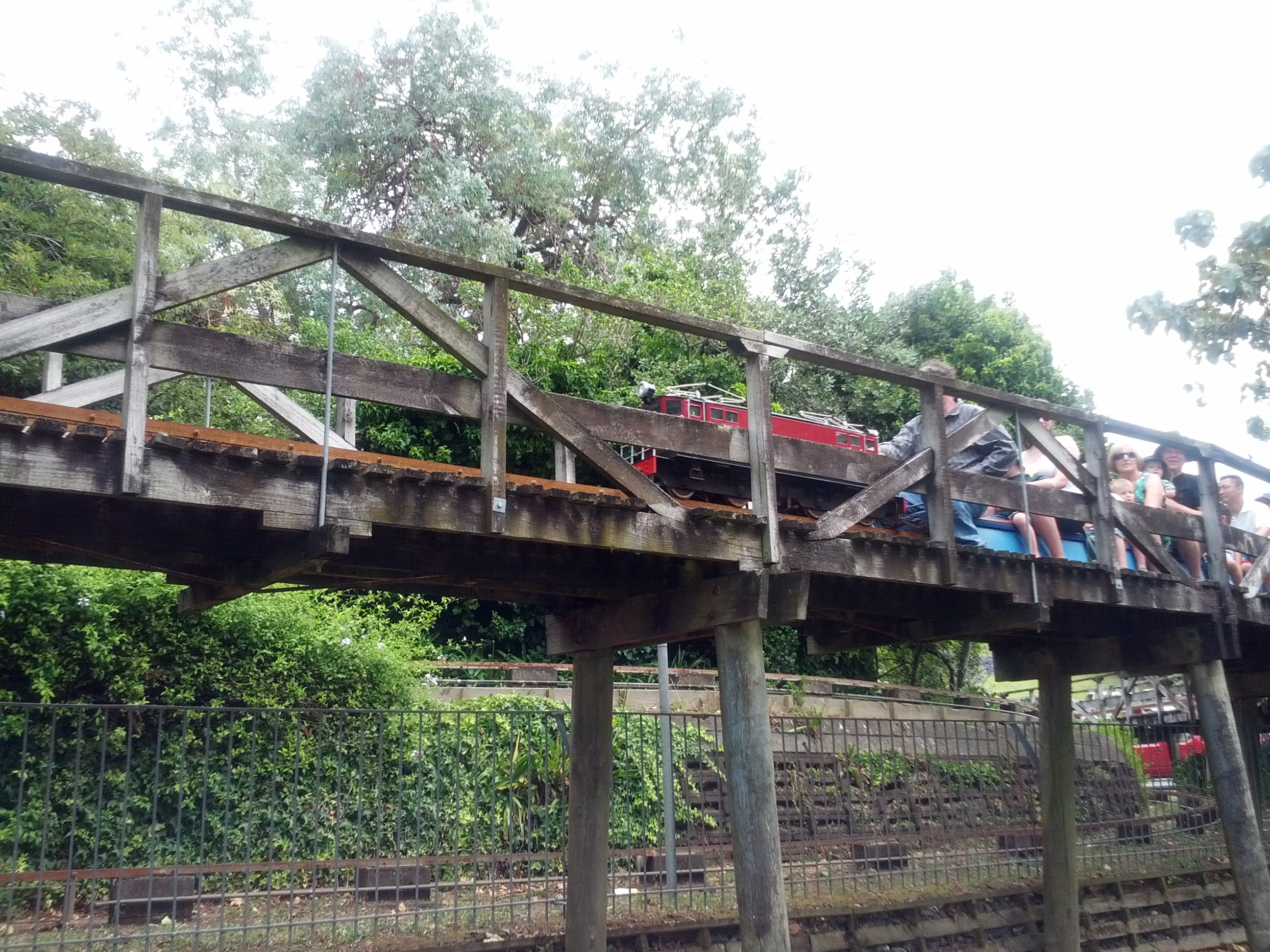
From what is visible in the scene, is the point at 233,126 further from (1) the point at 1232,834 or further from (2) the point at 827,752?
(1) the point at 1232,834

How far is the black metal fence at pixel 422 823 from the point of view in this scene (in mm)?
6926

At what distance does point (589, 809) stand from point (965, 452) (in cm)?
424

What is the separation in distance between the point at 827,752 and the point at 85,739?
6.66 meters

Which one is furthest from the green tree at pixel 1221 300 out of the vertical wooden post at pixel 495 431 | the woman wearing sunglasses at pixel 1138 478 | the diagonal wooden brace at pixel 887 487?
the vertical wooden post at pixel 495 431

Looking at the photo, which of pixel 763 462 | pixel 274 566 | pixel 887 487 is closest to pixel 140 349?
pixel 274 566

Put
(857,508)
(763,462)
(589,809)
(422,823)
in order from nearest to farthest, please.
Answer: (763,462) → (857,508) → (589,809) → (422,823)

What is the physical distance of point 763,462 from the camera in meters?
6.38

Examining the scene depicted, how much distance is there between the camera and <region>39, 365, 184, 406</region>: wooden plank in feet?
17.6

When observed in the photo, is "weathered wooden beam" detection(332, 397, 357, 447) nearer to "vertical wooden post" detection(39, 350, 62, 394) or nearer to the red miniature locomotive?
"vertical wooden post" detection(39, 350, 62, 394)

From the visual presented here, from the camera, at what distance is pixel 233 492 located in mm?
4707

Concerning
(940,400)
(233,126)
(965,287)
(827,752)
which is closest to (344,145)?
(233,126)

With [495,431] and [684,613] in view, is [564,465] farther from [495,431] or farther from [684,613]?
[495,431]

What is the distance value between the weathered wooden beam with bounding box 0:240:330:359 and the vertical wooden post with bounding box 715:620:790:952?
125 inches

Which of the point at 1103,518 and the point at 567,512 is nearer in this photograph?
the point at 567,512
